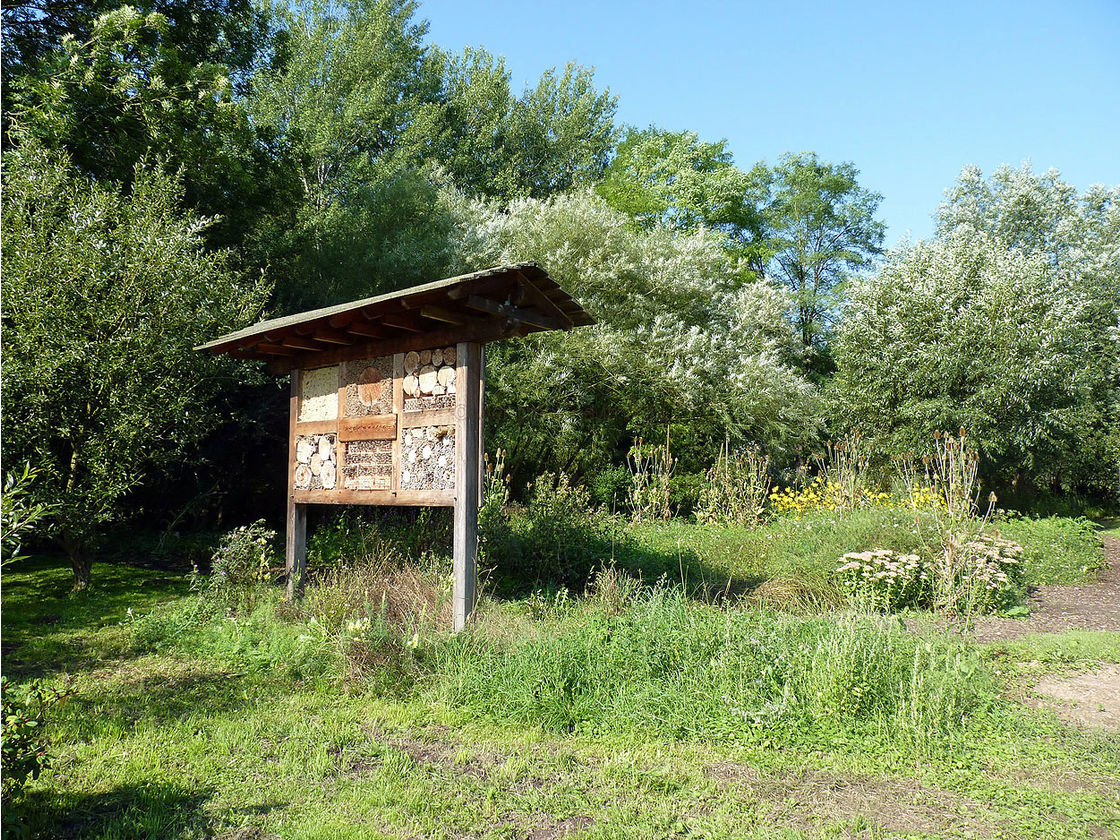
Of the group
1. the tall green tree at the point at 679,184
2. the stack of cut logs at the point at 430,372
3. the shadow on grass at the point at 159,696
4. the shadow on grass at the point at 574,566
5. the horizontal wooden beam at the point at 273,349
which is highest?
the tall green tree at the point at 679,184

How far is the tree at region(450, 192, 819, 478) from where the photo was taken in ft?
48.6

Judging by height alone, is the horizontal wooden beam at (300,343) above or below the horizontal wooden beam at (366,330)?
below

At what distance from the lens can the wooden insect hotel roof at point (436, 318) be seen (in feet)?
18.5

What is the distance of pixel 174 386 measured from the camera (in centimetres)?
786

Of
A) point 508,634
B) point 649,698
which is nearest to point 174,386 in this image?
point 508,634

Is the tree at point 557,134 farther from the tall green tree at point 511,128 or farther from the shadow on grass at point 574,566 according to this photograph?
the shadow on grass at point 574,566

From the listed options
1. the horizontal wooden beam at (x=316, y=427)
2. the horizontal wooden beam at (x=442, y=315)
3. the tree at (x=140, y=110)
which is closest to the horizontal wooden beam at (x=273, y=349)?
the horizontal wooden beam at (x=316, y=427)

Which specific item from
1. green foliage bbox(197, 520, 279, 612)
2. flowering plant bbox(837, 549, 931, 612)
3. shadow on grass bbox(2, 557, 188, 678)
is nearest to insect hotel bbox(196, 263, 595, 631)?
green foliage bbox(197, 520, 279, 612)

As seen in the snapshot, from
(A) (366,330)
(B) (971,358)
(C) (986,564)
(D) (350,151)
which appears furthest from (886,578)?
(D) (350,151)

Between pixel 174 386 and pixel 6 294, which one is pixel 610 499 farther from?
pixel 6 294

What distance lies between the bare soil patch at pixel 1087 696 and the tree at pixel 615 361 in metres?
10.3

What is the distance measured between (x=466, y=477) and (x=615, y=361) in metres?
9.34

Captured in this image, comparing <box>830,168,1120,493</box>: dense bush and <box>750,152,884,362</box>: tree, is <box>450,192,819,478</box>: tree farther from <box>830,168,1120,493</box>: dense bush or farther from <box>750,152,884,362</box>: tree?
<box>750,152,884,362</box>: tree

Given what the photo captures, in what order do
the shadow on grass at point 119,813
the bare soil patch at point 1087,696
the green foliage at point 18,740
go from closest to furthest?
1. the green foliage at point 18,740
2. the shadow on grass at point 119,813
3. the bare soil patch at point 1087,696
